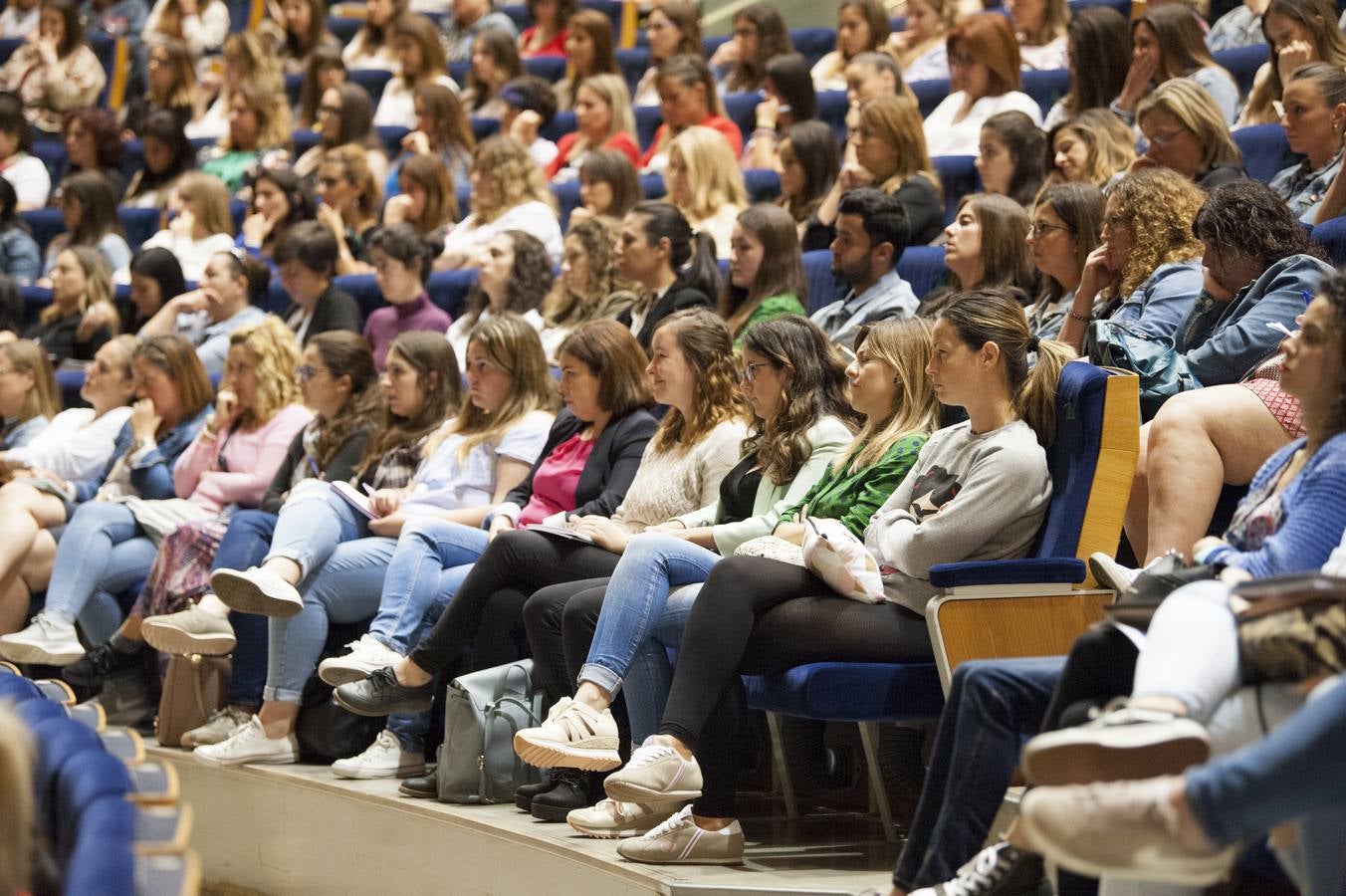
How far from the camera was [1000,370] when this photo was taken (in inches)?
90.7

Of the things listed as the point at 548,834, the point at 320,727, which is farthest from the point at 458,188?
the point at 548,834

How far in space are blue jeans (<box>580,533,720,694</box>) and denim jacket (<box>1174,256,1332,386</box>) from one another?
77 centimetres

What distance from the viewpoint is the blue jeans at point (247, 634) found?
3453 mm

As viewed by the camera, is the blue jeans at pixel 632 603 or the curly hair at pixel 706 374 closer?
the blue jeans at pixel 632 603

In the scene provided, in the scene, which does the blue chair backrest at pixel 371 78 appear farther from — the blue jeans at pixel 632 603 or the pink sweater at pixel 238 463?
the blue jeans at pixel 632 603

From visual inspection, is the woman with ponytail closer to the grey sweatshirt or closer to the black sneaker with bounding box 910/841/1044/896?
the grey sweatshirt

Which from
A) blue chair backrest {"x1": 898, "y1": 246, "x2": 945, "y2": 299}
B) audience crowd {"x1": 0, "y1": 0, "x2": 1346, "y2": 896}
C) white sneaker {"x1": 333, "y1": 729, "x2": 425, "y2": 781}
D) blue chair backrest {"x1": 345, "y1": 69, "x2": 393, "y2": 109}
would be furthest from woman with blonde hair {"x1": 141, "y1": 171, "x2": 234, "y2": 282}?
white sneaker {"x1": 333, "y1": 729, "x2": 425, "y2": 781}

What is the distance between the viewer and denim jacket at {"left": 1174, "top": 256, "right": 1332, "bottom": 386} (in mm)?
2410

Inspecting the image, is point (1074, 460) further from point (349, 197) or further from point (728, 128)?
point (349, 197)

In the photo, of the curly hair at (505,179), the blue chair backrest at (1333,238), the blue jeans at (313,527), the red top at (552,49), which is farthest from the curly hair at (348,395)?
the red top at (552,49)

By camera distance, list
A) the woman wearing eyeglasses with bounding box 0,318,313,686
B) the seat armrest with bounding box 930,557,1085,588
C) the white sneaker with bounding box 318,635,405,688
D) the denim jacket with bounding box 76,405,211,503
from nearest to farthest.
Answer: the seat armrest with bounding box 930,557,1085,588, the white sneaker with bounding box 318,635,405,688, the woman wearing eyeglasses with bounding box 0,318,313,686, the denim jacket with bounding box 76,405,211,503

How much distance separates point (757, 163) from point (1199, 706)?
360 centimetres

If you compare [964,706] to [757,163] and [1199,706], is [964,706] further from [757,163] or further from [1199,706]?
[757,163]

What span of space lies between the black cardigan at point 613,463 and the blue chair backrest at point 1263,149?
129 centimetres
